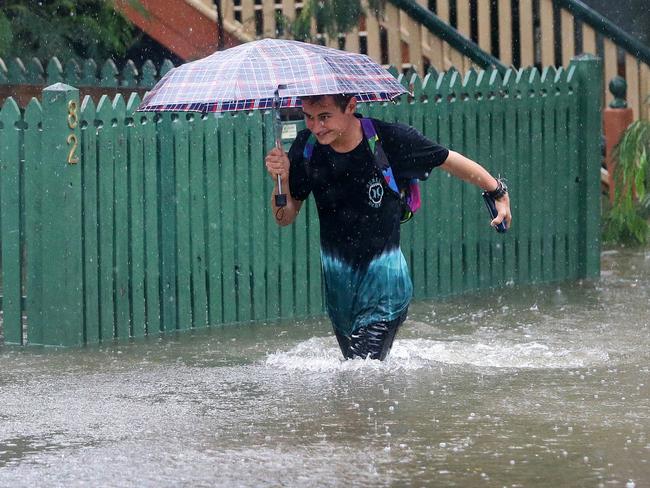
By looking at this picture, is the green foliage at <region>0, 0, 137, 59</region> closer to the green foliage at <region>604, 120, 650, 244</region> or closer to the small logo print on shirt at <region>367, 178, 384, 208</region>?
the green foliage at <region>604, 120, 650, 244</region>

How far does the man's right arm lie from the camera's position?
6715mm

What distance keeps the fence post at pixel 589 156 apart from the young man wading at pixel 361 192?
4.20m

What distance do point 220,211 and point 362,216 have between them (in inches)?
94.0

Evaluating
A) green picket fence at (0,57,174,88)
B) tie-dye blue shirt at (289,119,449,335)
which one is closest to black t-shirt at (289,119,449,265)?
tie-dye blue shirt at (289,119,449,335)

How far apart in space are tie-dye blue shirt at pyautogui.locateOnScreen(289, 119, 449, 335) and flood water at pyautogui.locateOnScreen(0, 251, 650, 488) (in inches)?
15.3

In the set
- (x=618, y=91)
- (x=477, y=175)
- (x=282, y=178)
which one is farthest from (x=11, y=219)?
(x=618, y=91)

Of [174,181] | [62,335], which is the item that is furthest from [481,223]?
[62,335]

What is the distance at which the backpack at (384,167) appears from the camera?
677 cm

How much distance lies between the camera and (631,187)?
40.3 ft

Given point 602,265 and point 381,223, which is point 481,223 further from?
point 381,223

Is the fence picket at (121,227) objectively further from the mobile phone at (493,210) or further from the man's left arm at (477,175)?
the mobile phone at (493,210)

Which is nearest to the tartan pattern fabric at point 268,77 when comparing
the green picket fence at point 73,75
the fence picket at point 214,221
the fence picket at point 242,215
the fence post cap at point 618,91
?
the fence picket at point 214,221

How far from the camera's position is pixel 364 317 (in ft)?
23.2

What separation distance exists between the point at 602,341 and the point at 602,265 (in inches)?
130
